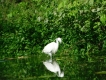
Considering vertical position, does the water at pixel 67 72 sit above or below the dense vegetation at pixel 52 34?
below

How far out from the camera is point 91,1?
2.93 m

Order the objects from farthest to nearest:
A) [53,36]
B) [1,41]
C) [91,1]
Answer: [1,41] < [53,36] < [91,1]

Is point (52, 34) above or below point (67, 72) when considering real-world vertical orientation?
above

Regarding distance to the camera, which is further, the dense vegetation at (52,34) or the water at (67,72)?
the dense vegetation at (52,34)

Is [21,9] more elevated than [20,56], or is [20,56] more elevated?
[21,9]

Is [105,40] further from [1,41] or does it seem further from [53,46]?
[1,41]

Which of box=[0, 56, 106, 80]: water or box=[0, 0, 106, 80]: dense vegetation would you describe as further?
box=[0, 0, 106, 80]: dense vegetation

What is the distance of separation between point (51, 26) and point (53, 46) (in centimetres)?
190

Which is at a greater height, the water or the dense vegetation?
the dense vegetation

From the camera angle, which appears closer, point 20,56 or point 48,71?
point 48,71

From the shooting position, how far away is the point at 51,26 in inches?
322

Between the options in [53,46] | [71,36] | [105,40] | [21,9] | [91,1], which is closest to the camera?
[91,1]

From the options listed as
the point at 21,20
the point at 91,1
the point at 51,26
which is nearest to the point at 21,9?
the point at 21,20

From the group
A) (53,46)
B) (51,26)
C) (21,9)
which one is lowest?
(53,46)
